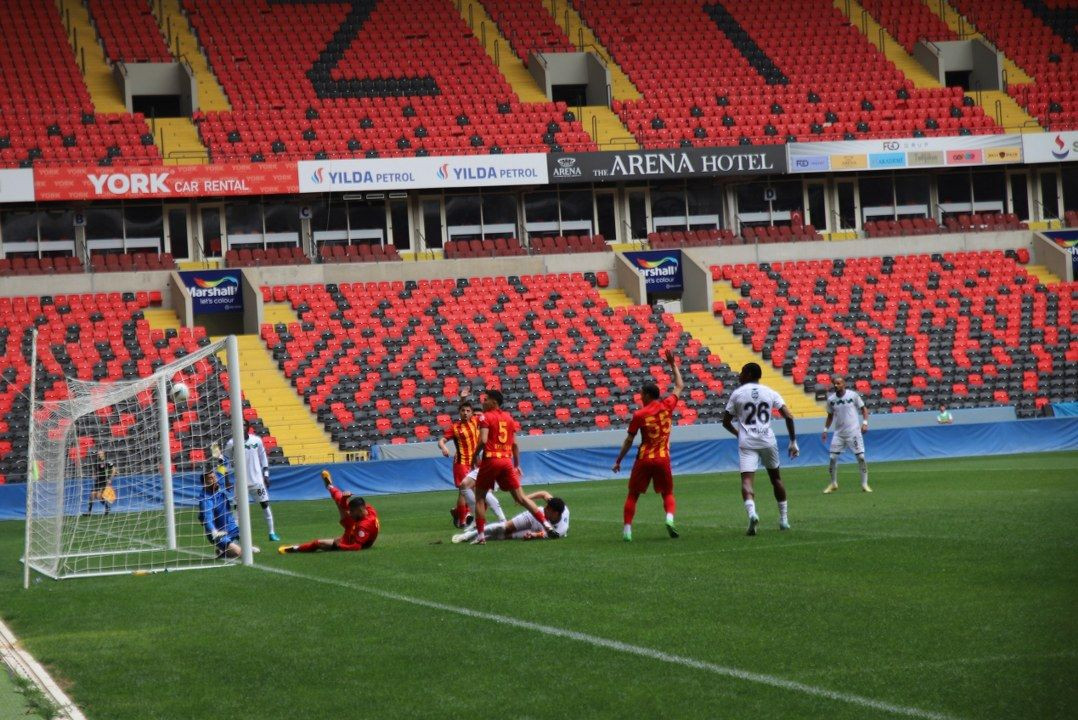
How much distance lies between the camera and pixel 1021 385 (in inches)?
1671

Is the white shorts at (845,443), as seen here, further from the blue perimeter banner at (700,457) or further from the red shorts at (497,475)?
the blue perimeter banner at (700,457)

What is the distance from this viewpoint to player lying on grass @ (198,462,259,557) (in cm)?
1678

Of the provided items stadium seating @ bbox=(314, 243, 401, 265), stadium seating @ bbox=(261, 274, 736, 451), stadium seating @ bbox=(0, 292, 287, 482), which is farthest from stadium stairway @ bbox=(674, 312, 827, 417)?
stadium seating @ bbox=(0, 292, 287, 482)

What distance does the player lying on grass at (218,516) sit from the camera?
16.8 metres

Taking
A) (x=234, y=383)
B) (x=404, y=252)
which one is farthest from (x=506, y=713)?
(x=404, y=252)

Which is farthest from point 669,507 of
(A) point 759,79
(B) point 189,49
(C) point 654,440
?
(B) point 189,49

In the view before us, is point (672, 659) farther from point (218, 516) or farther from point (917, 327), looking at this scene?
point (917, 327)

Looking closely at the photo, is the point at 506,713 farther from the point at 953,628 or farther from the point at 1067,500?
the point at 1067,500

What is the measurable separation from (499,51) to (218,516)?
41.0m

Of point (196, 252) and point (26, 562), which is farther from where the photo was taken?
point (196, 252)

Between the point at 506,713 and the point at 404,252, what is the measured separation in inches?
1688

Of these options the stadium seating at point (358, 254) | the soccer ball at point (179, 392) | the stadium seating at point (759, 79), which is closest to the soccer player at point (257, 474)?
the soccer ball at point (179, 392)

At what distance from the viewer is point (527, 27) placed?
188 ft

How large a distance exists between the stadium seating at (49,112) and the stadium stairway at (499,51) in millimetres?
14383
